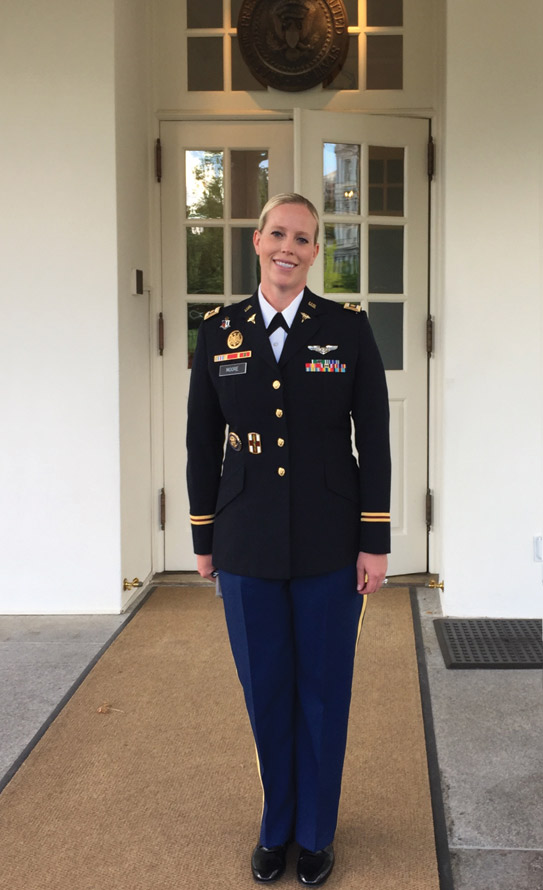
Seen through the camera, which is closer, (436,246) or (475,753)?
(475,753)

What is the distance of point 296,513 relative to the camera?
1.98m

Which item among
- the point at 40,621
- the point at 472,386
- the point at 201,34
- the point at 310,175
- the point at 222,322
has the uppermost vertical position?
the point at 201,34

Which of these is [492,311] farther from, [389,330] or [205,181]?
[205,181]

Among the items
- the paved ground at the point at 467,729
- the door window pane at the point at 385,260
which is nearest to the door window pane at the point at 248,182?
the door window pane at the point at 385,260

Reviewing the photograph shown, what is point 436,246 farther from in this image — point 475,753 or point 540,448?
point 475,753

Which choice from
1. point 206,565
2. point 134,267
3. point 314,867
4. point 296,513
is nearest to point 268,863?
point 314,867

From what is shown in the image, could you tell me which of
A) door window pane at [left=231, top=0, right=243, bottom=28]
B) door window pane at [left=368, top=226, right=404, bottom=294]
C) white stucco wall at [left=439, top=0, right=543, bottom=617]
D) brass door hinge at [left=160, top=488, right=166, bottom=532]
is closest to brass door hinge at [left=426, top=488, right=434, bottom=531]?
white stucco wall at [left=439, top=0, right=543, bottom=617]

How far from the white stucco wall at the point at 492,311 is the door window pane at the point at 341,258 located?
23.0 inches

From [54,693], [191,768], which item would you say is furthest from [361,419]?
[54,693]

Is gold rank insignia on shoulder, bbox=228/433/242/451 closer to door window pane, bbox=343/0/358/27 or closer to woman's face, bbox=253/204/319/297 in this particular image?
woman's face, bbox=253/204/319/297

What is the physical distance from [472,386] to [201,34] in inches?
87.1

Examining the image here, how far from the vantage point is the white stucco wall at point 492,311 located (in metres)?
3.90

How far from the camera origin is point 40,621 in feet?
13.2

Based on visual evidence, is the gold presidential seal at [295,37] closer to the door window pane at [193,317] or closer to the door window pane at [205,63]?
the door window pane at [205,63]
